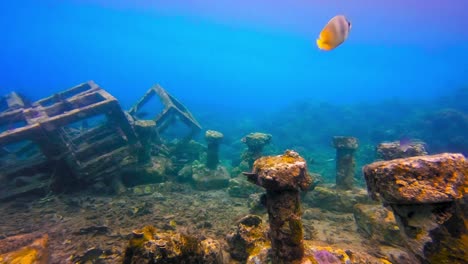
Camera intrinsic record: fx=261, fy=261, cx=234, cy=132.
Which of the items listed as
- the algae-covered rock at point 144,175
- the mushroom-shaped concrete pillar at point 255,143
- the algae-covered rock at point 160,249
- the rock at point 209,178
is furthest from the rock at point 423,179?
the algae-covered rock at point 144,175

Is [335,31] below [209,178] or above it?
above

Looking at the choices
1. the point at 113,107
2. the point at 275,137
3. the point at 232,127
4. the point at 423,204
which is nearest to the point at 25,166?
the point at 113,107

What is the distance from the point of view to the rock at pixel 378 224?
216 inches

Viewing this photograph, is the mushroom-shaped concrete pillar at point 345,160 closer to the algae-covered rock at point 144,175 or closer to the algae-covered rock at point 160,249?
the algae-covered rock at point 160,249

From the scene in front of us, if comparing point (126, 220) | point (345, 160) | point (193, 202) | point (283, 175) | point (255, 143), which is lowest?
point (193, 202)

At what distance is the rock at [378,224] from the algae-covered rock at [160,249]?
416cm

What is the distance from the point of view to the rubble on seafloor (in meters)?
2.29

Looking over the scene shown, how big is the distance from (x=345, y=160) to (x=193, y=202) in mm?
5215

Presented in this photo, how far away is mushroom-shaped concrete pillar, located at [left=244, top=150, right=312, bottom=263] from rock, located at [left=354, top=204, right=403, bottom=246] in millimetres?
3512

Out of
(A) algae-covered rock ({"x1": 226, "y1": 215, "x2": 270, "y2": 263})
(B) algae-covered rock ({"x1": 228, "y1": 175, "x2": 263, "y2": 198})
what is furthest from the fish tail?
(B) algae-covered rock ({"x1": 228, "y1": 175, "x2": 263, "y2": 198})

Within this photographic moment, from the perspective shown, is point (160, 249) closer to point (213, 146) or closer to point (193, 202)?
point (193, 202)

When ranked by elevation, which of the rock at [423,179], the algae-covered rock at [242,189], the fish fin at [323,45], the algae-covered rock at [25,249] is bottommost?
the algae-covered rock at [242,189]

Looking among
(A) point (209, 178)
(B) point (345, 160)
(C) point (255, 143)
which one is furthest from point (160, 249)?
(A) point (209, 178)

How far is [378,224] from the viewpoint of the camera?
5777mm
